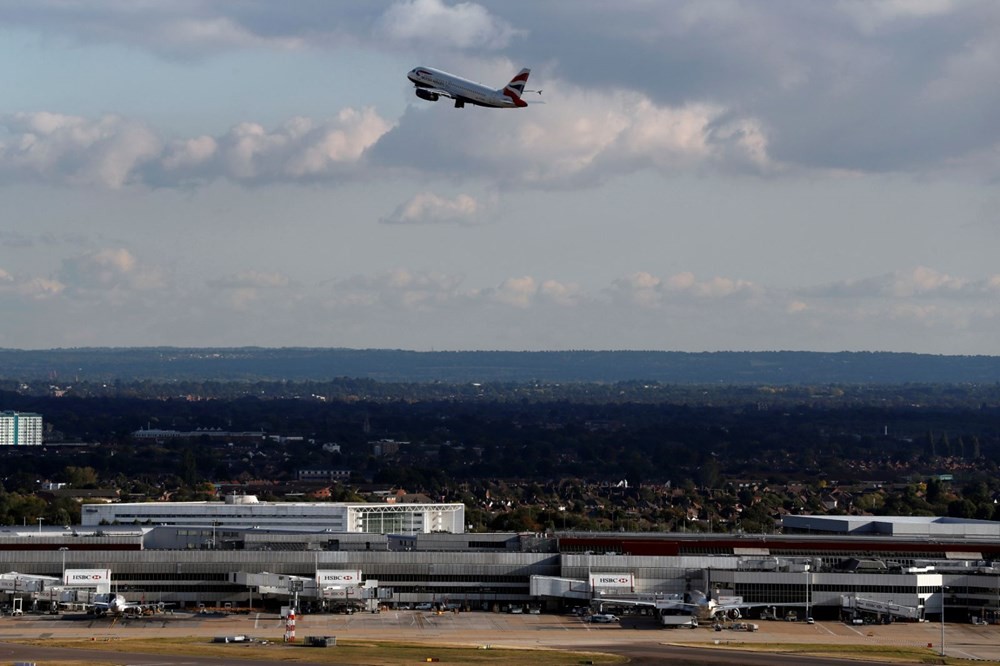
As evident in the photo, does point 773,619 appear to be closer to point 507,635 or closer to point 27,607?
point 507,635

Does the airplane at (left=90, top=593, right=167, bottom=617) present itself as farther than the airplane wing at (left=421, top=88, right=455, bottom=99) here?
No

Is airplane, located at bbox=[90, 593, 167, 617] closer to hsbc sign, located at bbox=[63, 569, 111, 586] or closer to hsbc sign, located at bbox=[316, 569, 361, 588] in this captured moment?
hsbc sign, located at bbox=[63, 569, 111, 586]

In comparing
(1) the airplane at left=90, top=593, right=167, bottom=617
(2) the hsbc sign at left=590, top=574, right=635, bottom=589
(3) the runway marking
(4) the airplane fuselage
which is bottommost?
(3) the runway marking

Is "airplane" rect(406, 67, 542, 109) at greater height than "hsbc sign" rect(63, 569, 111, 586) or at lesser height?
greater

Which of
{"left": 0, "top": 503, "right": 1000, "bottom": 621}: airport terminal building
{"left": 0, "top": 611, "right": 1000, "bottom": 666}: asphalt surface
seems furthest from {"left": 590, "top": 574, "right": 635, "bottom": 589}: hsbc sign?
{"left": 0, "top": 611, "right": 1000, "bottom": 666}: asphalt surface

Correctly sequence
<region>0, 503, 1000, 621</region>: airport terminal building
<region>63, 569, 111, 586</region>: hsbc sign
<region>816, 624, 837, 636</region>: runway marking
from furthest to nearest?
1. <region>63, 569, 111, 586</region>: hsbc sign
2. <region>0, 503, 1000, 621</region>: airport terminal building
3. <region>816, 624, 837, 636</region>: runway marking

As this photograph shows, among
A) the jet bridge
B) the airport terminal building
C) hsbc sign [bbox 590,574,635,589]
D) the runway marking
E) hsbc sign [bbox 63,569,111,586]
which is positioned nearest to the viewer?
the runway marking

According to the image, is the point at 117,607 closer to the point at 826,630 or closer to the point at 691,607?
the point at 691,607
